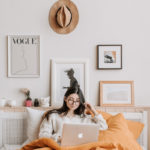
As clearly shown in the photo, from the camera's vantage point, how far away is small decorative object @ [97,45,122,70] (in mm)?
2965

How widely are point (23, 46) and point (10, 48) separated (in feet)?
0.48

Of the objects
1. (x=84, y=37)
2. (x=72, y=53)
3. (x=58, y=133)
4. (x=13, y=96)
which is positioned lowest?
Result: (x=58, y=133)

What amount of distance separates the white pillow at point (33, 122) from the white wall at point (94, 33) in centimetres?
34

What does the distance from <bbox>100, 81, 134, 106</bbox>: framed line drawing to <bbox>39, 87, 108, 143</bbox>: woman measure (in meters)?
0.37

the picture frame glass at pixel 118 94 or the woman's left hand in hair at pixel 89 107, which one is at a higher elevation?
the picture frame glass at pixel 118 94

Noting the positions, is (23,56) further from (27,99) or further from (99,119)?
(99,119)

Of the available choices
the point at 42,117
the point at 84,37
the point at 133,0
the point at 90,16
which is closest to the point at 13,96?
the point at 42,117

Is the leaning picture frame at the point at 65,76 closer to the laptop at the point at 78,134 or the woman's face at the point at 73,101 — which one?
the woman's face at the point at 73,101

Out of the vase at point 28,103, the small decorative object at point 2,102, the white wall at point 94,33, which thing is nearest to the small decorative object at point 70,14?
the white wall at point 94,33

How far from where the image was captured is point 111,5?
9.80ft

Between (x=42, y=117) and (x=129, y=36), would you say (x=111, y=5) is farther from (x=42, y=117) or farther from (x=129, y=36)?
(x=42, y=117)

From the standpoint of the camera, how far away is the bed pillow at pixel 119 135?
2326 mm

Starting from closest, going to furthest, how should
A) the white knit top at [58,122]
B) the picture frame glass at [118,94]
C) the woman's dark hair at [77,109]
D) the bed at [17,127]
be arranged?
the white knit top at [58,122]
the woman's dark hair at [77,109]
the bed at [17,127]
the picture frame glass at [118,94]

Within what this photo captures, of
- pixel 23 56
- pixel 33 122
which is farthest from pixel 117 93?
pixel 23 56
